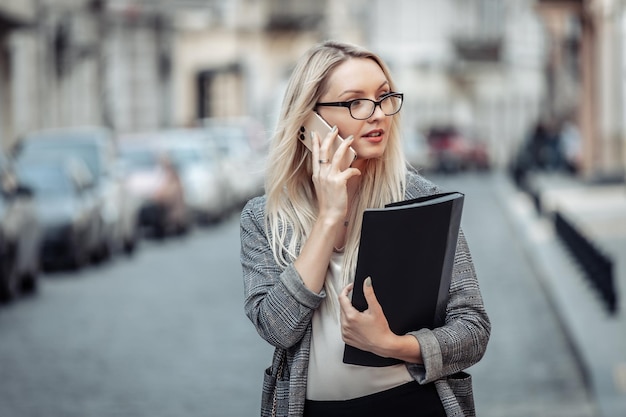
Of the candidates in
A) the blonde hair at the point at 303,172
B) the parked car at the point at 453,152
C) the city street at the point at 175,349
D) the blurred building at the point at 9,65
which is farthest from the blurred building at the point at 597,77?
the blonde hair at the point at 303,172

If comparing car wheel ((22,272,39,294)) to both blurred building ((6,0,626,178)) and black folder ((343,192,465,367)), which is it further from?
blurred building ((6,0,626,178))

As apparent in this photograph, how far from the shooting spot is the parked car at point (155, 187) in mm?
24797

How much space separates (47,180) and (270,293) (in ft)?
54.0

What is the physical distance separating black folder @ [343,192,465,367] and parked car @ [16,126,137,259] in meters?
16.9

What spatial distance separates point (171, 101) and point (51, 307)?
134 feet

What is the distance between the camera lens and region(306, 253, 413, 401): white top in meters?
3.41

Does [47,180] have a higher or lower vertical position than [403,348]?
lower

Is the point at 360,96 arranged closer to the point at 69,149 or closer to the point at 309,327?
the point at 309,327

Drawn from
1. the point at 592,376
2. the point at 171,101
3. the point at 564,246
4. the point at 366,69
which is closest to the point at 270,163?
the point at 366,69

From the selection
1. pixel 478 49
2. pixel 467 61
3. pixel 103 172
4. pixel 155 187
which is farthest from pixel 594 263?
pixel 467 61

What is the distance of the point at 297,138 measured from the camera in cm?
359

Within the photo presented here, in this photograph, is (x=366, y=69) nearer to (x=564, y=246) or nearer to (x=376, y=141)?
(x=376, y=141)

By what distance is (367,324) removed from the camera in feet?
10.7

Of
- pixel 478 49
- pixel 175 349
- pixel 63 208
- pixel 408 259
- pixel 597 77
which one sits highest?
pixel 478 49
